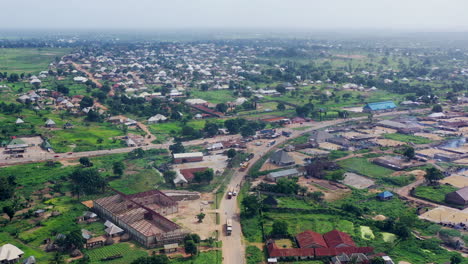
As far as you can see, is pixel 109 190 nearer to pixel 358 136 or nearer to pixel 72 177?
pixel 72 177

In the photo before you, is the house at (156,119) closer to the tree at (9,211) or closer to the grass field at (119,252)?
the tree at (9,211)

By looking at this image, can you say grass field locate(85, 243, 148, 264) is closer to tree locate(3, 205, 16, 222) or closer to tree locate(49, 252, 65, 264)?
tree locate(49, 252, 65, 264)

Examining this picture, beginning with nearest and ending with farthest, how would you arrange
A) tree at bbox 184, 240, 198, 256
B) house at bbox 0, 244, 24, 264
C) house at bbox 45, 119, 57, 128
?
house at bbox 0, 244, 24, 264 → tree at bbox 184, 240, 198, 256 → house at bbox 45, 119, 57, 128

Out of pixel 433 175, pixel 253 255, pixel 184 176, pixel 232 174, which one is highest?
pixel 433 175

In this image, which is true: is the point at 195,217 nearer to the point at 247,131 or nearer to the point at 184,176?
the point at 184,176

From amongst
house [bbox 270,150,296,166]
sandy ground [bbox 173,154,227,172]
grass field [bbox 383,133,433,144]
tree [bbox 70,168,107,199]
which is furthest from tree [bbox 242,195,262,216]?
grass field [bbox 383,133,433,144]

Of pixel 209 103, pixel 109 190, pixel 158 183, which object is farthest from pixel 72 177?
pixel 209 103

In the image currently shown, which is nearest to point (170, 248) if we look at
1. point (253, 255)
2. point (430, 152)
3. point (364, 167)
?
point (253, 255)
